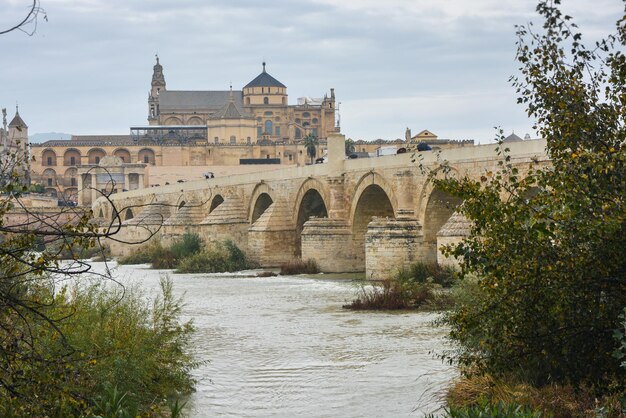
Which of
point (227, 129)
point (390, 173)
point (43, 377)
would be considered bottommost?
point (43, 377)

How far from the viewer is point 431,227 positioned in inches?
935

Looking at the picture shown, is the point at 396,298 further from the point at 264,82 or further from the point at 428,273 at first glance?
the point at 264,82

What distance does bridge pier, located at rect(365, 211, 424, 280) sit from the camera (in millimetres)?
23406

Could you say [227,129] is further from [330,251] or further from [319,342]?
[319,342]

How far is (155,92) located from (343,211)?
94.6 metres

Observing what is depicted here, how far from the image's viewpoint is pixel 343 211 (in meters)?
28.5

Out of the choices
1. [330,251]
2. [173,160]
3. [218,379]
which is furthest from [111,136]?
[218,379]

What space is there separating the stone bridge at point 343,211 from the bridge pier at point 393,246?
2 centimetres

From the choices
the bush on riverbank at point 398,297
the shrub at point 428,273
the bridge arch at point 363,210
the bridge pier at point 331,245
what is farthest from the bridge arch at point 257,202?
the bush on riverbank at point 398,297

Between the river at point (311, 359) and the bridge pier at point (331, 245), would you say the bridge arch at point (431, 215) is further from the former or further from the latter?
the bridge pier at point (331, 245)

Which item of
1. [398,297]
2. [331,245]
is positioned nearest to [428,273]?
[398,297]

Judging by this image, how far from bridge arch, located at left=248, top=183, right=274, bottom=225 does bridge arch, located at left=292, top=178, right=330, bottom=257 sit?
11.2 ft

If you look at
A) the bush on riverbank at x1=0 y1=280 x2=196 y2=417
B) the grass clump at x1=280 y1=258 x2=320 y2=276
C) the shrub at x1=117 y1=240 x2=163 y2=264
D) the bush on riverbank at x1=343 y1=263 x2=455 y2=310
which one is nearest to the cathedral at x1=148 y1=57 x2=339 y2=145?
the shrub at x1=117 y1=240 x2=163 y2=264

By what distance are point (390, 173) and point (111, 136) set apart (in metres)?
82.7
